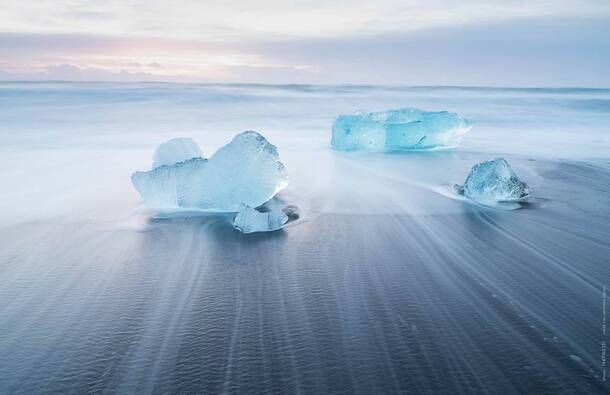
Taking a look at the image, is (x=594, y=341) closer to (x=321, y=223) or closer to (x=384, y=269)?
(x=384, y=269)

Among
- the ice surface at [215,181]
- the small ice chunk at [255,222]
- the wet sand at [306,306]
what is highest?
the ice surface at [215,181]

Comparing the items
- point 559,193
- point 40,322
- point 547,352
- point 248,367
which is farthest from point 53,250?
point 559,193

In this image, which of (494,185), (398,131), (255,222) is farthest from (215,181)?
(398,131)

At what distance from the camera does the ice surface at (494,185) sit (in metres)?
4.61

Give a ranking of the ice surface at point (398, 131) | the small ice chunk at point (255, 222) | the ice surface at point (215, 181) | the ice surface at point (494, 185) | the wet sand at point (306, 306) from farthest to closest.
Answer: the ice surface at point (398, 131) → the ice surface at point (494, 185) → the ice surface at point (215, 181) → the small ice chunk at point (255, 222) → the wet sand at point (306, 306)

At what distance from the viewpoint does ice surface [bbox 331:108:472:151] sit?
8336mm

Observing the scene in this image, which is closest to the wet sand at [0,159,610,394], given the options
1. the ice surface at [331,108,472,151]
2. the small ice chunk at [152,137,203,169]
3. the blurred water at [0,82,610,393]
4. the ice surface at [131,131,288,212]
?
the blurred water at [0,82,610,393]

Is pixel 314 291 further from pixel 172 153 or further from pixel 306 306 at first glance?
pixel 172 153

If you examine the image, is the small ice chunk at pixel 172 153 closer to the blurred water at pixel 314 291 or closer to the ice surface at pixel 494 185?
the blurred water at pixel 314 291

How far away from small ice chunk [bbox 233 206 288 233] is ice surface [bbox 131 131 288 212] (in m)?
0.47

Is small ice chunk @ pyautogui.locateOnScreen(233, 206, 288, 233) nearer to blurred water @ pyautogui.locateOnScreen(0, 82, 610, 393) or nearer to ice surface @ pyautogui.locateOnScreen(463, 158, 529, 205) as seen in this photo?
blurred water @ pyautogui.locateOnScreen(0, 82, 610, 393)

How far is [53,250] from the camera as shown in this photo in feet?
11.2

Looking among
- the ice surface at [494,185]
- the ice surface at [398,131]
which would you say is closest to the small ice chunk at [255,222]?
the ice surface at [494,185]

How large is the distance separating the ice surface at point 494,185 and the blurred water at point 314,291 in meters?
0.27
